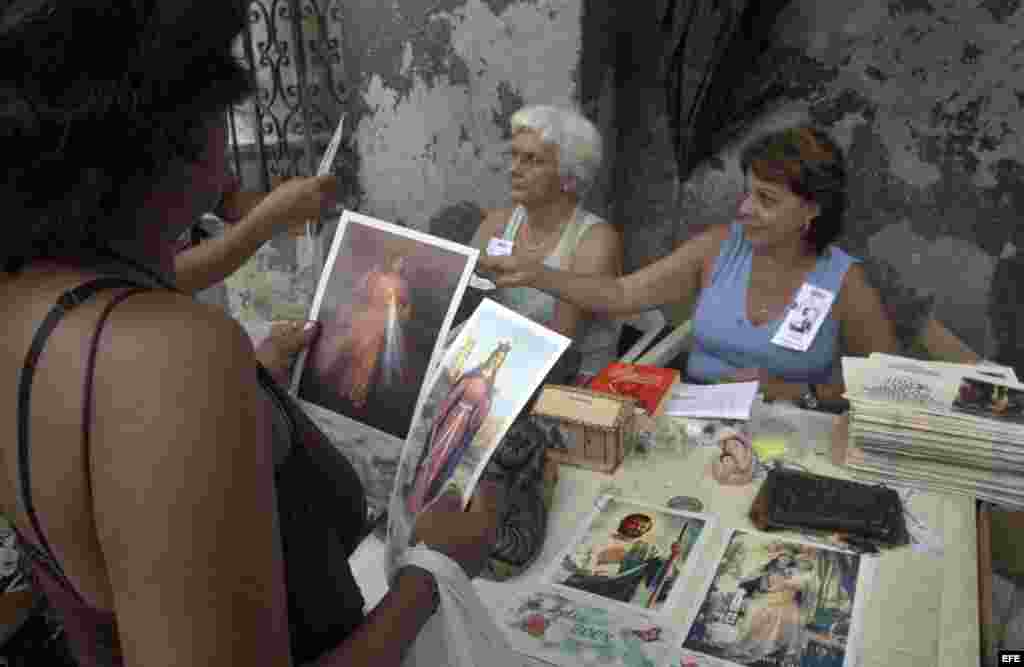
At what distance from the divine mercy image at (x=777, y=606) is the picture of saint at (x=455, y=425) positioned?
0.50m

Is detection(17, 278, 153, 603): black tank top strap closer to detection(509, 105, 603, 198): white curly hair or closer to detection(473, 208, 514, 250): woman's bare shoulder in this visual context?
detection(509, 105, 603, 198): white curly hair

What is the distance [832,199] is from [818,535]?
1.35 metres

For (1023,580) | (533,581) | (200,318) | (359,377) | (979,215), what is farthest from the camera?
(979,215)

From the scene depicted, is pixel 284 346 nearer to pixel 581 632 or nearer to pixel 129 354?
pixel 581 632

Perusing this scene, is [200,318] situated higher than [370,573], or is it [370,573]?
[200,318]

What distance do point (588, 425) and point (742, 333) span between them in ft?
3.30

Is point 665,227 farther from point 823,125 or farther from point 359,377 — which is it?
point 359,377

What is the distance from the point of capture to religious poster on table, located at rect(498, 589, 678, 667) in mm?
1172

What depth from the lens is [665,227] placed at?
11.4 ft

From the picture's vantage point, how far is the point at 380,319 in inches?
57.9

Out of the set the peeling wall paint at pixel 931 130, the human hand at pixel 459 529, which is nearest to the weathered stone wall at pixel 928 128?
the peeling wall paint at pixel 931 130

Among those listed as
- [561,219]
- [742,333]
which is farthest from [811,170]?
[561,219]

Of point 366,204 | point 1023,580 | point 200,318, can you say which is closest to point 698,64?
point 366,204

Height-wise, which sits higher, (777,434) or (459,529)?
(459,529)
